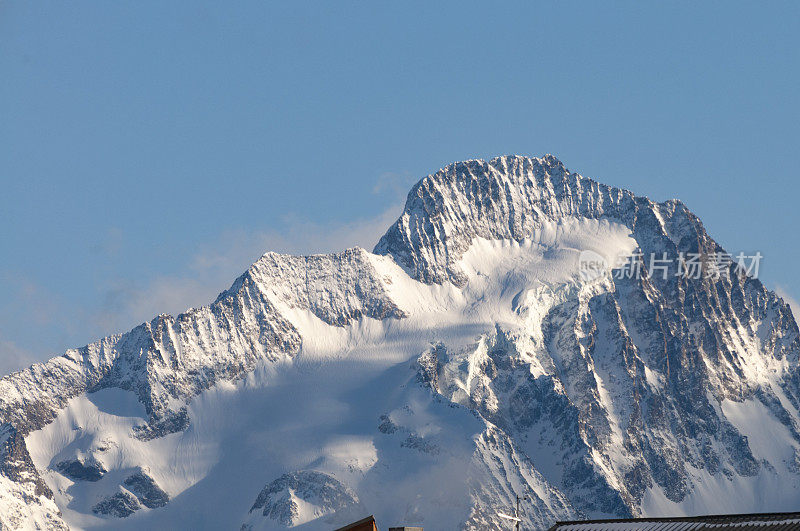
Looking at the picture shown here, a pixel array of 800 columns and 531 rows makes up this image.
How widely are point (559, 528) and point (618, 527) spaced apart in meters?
4.70

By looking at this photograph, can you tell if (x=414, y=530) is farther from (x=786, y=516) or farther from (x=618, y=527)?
(x=786, y=516)

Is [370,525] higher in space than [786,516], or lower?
higher

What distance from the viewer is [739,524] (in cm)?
10369

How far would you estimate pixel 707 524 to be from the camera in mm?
105312

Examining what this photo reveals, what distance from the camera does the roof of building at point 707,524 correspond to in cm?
10144

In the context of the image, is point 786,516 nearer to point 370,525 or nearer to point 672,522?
point 672,522

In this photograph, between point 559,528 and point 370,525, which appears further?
point 559,528

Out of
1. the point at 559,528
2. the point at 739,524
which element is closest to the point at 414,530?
the point at 559,528

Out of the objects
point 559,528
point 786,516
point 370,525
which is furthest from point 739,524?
point 370,525

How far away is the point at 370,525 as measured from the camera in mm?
103062

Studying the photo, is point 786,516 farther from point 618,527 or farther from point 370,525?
point 370,525

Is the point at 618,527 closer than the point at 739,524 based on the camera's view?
No

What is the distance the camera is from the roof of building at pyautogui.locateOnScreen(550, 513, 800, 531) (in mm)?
101438

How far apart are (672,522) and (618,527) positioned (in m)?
4.45
